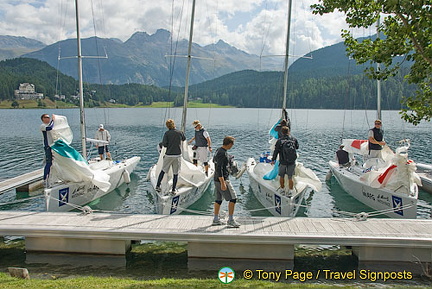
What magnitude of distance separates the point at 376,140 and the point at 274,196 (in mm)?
6064

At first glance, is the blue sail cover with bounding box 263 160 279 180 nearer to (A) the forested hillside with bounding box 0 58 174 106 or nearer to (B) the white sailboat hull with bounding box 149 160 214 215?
(B) the white sailboat hull with bounding box 149 160 214 215

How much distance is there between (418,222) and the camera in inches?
388

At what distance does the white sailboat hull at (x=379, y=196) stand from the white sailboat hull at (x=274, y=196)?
2668mm

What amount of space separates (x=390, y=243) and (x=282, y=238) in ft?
8.39

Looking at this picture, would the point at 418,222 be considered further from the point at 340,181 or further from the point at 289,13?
the point at 289,13

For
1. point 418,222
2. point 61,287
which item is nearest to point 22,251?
point 61,287

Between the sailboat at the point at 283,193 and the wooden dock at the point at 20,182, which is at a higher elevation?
the sailboat at the point at 283,193

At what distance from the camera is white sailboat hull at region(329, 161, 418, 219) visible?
11383 mm

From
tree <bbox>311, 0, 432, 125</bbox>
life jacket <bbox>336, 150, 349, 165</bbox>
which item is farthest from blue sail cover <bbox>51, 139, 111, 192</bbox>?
life jacket <bbox>336, 150, 349, 165</bbox>

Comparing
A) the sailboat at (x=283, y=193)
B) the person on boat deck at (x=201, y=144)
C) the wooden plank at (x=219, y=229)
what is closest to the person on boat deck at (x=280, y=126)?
the sailboat at (x=283, y=193)

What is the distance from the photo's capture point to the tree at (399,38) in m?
5.89

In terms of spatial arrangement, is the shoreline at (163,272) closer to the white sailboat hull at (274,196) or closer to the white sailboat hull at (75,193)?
the white sailboat hull at (274,196)

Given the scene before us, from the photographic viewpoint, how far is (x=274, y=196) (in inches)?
476

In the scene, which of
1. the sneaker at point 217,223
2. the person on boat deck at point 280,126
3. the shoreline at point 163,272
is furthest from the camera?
the person on boat deck at point 280,126
